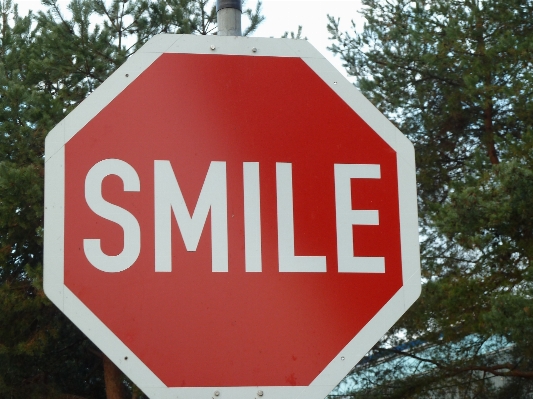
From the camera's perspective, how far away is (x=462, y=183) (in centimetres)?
885

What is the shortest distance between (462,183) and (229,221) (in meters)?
7.82

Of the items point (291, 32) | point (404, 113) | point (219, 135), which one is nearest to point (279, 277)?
point (219, 135)

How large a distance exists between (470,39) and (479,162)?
64.4 inches

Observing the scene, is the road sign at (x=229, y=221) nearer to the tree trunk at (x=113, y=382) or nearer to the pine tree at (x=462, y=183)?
the pine tree at (x=462, y=183)

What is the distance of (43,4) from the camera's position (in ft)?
35.6

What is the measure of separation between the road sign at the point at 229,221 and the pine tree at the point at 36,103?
8478mm

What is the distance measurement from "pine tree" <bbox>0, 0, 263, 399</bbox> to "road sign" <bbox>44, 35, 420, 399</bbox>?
27.8ft

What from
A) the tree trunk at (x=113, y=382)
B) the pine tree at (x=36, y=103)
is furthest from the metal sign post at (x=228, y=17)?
the tree trunk at (x=113, y=382)

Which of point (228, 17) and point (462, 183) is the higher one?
point (462, 183)

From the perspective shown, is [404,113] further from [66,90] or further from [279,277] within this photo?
[279,277]

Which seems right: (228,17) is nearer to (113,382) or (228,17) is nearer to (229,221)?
(229,221)

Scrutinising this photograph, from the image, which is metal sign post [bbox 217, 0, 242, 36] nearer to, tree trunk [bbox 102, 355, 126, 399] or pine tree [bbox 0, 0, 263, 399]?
pine tree [bbox 0, 0, 263, 399]

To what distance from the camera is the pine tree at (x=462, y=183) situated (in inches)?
312

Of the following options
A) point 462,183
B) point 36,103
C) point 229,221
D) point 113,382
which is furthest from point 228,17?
point 113,382
